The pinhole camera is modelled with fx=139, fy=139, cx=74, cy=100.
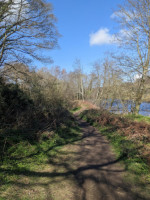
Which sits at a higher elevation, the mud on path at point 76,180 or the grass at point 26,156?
the grass at point 26,156

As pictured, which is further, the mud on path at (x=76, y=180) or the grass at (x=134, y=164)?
the grass at (x=134, y=164)

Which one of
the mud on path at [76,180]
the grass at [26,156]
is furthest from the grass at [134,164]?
the grass at [26,156]

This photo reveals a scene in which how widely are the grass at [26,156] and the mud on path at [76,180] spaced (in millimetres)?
232

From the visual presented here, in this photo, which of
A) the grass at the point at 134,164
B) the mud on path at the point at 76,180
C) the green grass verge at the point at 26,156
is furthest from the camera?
the green grass verge at the point at 26,156

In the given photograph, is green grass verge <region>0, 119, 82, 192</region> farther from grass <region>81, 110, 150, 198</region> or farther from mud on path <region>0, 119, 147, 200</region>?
grass <region>81, 110, 150, 198</region>

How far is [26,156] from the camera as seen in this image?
5.70 metres

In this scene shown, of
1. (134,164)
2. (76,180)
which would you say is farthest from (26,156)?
(134,164)

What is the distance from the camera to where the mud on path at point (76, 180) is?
3.72 meters

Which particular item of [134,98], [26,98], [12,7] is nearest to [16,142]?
[26,98]

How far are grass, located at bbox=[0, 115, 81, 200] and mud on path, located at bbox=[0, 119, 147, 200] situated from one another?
0.76ft

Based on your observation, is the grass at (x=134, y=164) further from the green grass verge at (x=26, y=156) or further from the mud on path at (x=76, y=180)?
the green grass verge at (x=26, y=156)

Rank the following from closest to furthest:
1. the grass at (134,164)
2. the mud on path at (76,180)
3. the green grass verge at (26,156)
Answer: the mud on path at (76,180) < the grass at (134,164) < the green grass verge at (26,156)

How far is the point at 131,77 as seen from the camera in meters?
16.4

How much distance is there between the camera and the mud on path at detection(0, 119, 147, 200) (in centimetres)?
372
